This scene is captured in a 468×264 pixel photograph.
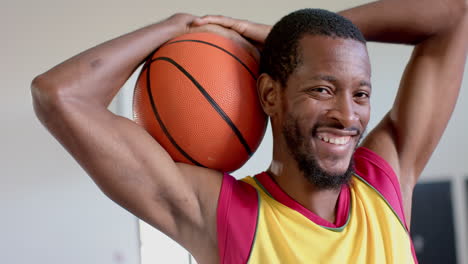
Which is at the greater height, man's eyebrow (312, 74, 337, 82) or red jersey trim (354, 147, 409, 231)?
man's eyebrow (312, 74, 337, 82)

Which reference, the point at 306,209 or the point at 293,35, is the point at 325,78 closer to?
the point at 293,35

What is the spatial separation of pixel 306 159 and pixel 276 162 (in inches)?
4.5

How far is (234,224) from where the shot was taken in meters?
0.91

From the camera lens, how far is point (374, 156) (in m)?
1.09

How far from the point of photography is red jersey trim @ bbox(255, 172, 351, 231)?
3.12 feet

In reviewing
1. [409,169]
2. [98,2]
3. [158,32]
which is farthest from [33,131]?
[409,169]

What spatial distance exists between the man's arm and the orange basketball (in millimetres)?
341

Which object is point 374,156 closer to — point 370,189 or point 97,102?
point 370,189

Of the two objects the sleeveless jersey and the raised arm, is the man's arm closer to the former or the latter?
the sleeveless jersey

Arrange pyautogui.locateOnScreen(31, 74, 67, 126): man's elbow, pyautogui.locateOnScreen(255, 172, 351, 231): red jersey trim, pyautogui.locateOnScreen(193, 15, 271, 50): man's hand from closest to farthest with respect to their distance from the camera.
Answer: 1. pyautogui.locateOnScreen(31, 74, 67, 126): man's elbow
2. pyautogui.locateOnScreen(255, 172, 351, 231): red jersey trim
3. pyautogui.locateOnScreen(193, 15, 271, 50): man's hand

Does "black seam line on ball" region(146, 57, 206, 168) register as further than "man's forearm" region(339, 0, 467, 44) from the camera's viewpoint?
No

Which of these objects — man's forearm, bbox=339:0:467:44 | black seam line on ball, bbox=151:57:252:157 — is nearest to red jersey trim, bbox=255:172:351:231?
black seam line on ball, bbox=151:57:252:157

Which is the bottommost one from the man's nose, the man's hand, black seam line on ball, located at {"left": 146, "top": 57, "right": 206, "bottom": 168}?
black seam line on ball, located at {"left": 146, "top": 57, "right": 206, "bottom": 168}

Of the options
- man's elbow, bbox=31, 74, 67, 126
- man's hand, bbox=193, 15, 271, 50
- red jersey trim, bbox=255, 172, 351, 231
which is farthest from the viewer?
man's hand, bbox=193, 15, 271, 50
